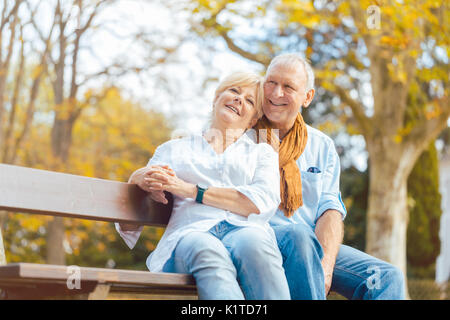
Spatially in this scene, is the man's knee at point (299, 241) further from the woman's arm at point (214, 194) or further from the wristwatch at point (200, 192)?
the wristwatch at point (200, 192)

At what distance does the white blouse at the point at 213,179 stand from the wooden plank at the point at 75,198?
12 centimetres

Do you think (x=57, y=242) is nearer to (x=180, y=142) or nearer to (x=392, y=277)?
(x=180, y=142)

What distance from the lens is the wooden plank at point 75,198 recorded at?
2410mm

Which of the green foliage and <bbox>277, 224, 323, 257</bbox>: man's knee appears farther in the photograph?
the green foliage

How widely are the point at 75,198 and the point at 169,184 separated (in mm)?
413

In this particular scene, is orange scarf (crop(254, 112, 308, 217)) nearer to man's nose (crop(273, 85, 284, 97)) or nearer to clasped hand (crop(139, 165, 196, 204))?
man's nose (crop(273, 85, 284, 97))

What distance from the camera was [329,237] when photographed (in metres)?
2.71

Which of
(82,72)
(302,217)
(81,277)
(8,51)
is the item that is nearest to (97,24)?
(82,72)

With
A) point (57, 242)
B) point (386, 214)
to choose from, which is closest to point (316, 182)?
point (386, 214)

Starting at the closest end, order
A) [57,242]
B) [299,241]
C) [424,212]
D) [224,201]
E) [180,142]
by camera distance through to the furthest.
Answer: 1. [299,241]
2. [224,201]
3. [180,142]
4. [57,242]
5. [424,212]

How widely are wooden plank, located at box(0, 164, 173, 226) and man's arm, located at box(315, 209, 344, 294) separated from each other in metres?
0.71

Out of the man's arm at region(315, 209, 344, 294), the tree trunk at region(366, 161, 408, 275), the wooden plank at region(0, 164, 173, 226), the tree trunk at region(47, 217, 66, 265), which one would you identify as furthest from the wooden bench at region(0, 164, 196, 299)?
the tree trunk at region(47, 217, 66, 265)

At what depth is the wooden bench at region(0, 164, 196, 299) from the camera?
6.37ft

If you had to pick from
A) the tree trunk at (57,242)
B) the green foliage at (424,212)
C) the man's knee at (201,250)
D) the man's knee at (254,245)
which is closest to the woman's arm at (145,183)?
the man's knee at (201,250)
